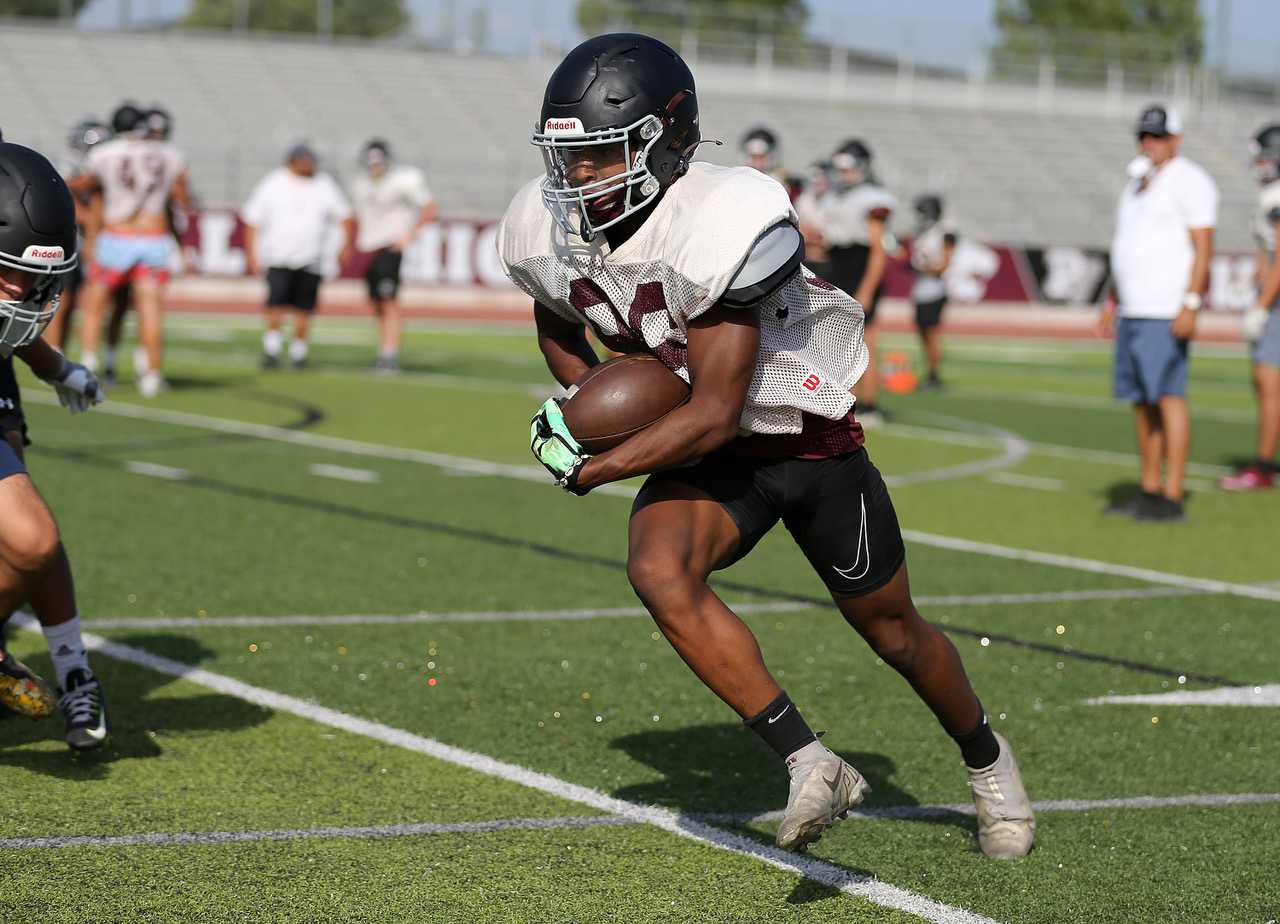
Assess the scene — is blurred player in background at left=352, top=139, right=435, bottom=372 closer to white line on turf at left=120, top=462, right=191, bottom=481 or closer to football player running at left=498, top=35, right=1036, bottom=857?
white line on turf at left=120, top=462, right=191, bottom=481

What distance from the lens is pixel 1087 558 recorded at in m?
7.36

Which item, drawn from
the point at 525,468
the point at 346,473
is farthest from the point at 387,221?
the point at 346,473

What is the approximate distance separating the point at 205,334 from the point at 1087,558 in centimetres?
1354

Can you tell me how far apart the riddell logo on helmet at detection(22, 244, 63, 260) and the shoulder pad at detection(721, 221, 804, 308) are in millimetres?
1725

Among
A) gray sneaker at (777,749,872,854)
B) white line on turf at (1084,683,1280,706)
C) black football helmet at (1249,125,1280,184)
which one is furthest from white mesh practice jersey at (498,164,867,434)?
black football helmet at (1249,125,1280,184)

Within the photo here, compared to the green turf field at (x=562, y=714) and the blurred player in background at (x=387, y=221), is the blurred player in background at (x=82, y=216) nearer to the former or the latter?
the green turf field at (x=562, y=714)

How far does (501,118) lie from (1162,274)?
26153 millimetres

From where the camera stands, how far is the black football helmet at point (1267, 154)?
28.8 ft

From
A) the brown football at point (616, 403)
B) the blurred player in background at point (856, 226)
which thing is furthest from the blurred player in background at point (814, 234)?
the brown football at point (616, 403)

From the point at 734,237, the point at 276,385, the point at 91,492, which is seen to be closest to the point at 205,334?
the point at 276,385

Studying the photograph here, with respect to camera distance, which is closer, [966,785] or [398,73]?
[966,785]

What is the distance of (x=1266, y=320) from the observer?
30.1ft

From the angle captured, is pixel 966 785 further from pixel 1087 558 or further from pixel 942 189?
pixel 942 189

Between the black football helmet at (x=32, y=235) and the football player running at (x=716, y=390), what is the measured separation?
3.72ft
